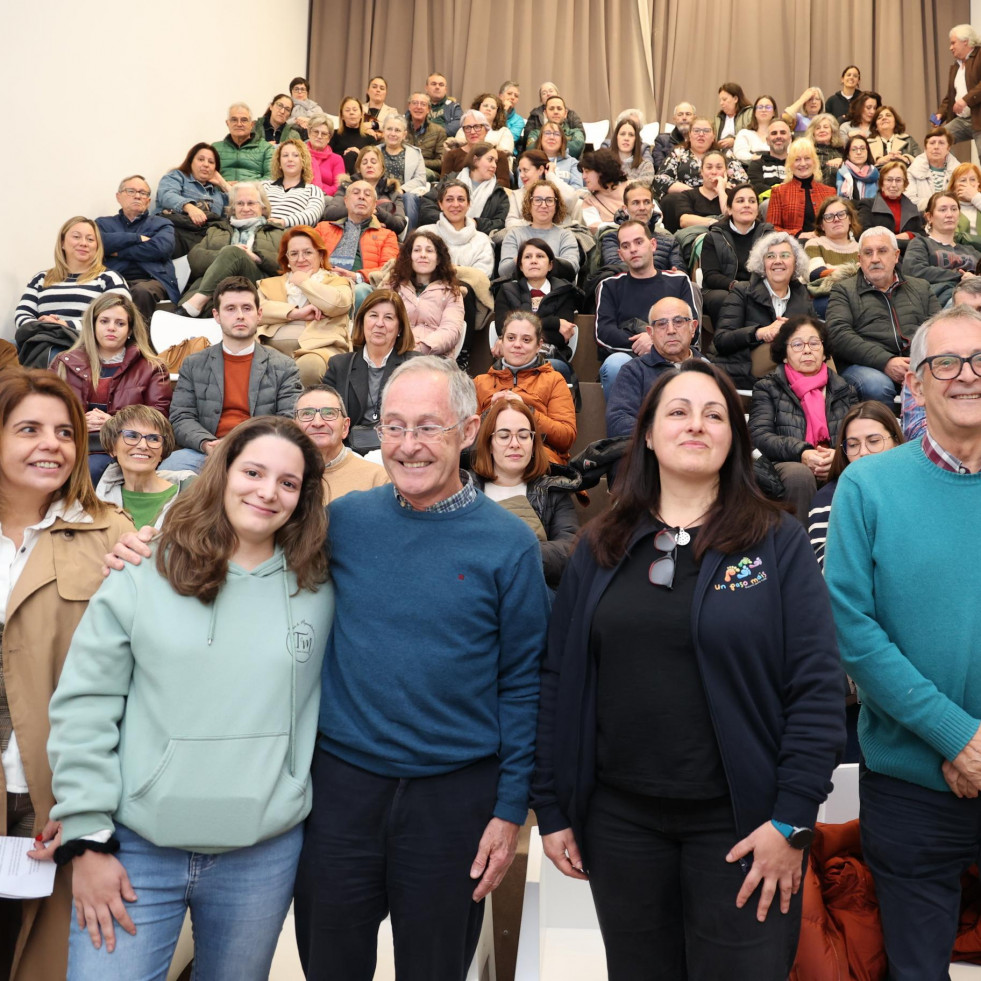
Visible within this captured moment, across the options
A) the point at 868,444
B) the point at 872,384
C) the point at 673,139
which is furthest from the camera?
the point at 673,139

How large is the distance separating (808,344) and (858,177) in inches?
150

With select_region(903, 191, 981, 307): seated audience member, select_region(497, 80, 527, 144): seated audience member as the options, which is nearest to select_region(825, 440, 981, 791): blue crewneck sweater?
select_region(903, 191, 981, 307): seated audience member

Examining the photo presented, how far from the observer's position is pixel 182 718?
5.17 feet

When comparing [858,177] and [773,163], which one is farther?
[773,163]

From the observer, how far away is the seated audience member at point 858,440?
3.13 m

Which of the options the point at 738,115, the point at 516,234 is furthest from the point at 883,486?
the point at 738,115

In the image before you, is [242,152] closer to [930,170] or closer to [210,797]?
[930,170]

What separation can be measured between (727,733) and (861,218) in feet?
21.0

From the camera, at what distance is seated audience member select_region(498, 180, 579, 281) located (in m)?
5.79

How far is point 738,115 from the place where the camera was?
367 inches

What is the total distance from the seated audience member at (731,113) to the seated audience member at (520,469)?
21.7 feet

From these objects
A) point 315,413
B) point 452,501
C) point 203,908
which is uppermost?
point 315,413

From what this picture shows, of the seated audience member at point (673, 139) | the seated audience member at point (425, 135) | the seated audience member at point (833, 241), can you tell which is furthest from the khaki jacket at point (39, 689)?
the seated audience member at point (425, 135)

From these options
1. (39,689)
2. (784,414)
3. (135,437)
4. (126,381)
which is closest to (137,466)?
(135,437)
